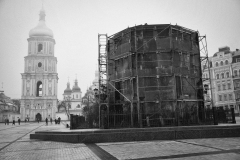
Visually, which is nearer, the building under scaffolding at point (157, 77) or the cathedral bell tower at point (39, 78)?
the building under scaffolding at point (157, 77)

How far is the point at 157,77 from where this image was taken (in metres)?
20.5

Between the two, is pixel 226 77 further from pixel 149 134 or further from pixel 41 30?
pixel 41 30

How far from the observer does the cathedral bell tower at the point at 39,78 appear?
79.8 meters

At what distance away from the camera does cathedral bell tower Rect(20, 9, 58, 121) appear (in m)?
79.8

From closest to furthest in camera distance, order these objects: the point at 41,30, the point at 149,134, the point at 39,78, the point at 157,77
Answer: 1. the point at 149,134
2. the point at 157,77
3. the point at 39,78
4. the point at 41,30

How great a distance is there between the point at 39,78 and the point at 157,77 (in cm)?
6846

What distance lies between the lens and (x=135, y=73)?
21109 mm

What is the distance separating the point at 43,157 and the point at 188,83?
15.1 meters

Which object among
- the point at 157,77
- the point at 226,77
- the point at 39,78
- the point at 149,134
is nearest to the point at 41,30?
the point at 39,78

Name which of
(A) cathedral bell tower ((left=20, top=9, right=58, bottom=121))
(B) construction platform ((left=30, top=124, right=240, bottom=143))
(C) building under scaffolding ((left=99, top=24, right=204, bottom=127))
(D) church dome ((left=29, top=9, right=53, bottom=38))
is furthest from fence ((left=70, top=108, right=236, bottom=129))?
(D) church dome ((left=29, top=9, right=53, bottom=38))

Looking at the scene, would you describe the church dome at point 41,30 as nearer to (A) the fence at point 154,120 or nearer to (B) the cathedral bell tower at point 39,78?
(B) the cathedral bell tower at point 39,78

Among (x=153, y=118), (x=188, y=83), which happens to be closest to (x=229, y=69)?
(x=188, y=83)

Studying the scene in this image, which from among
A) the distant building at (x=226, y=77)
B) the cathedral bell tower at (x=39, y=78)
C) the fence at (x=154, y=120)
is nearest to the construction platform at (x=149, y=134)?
the fence at (x=154, y=120)

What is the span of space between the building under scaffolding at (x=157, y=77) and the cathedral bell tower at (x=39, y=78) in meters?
62.8
